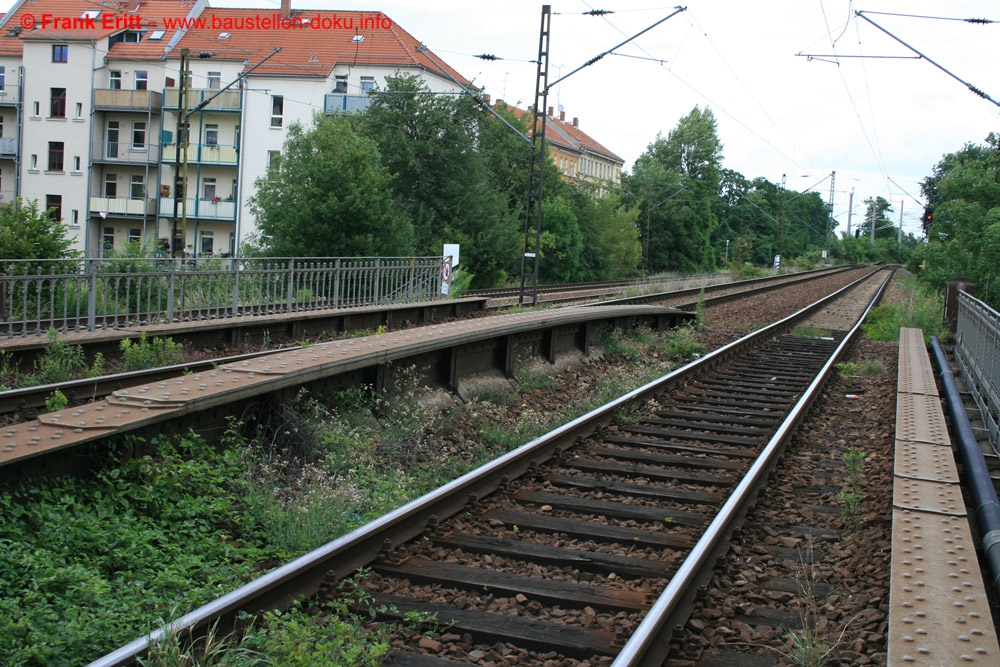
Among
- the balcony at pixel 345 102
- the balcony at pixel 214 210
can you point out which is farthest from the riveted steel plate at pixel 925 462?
the balcony at pixel 214 210

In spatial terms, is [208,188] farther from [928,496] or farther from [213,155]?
[928,496]

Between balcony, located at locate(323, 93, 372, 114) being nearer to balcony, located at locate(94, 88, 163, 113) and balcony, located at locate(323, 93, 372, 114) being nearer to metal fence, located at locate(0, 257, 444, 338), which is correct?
balcony, located at locate(94, 88, 163, 113)

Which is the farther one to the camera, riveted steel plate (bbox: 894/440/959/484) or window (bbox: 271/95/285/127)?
window (bbox: 271/95/285/127)

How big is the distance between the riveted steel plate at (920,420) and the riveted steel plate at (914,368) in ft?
1.78

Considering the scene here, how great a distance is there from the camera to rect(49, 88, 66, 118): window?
56469 mm

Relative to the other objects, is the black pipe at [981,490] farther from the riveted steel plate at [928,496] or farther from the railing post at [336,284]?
the railing post at [336,284]

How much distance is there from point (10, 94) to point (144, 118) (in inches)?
328

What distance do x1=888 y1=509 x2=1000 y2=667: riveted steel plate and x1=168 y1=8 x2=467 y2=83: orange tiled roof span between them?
2088 inches

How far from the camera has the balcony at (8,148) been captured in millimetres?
55875

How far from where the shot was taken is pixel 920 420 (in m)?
9.44

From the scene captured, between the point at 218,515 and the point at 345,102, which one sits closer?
the point at 218,515

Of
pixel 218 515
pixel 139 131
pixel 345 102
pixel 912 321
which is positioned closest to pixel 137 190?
pixel 139 131

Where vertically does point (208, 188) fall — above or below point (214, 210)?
above

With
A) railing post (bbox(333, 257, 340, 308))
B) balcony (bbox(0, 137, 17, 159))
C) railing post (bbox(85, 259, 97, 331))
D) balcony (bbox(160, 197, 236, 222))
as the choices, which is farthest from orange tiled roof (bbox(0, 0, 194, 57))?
railing post (bbox(85, 259, 97, 331))
